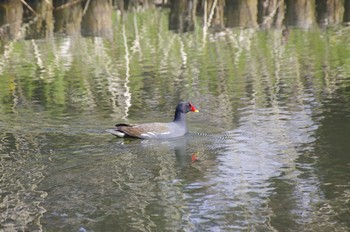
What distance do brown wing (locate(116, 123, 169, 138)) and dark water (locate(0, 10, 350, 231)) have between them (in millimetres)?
177

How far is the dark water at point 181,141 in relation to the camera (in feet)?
38.1

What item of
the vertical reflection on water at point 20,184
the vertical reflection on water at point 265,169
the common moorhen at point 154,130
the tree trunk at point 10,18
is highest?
the tree trunk at point 10,18

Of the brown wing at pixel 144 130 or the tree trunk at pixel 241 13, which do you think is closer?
the brown wing at pixel 144 130

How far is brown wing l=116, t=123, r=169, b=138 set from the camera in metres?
16.0

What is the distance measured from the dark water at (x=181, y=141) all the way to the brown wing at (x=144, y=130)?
0.18 m

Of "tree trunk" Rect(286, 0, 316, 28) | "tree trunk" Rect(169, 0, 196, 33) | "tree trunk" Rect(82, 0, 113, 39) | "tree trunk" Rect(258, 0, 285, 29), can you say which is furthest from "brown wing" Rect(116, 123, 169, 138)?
"tree trunk" Rect(286, 0, 316, 28)

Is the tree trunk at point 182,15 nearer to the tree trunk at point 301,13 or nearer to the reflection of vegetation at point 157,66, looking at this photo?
the reflection of vegetation at point 157,66

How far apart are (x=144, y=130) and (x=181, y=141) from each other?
27.2 inches

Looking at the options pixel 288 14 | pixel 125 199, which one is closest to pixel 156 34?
pixel 288 14

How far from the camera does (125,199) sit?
1232 cm

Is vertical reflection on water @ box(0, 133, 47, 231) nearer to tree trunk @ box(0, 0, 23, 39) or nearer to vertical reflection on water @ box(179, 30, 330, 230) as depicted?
vertical reflection on water @ box(179, 30, 330, 230)

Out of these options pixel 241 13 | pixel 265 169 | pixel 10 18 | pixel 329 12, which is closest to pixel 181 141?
pixel 265 169

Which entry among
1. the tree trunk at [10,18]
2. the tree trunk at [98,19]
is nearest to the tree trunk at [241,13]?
the tree trunk at [98,19]

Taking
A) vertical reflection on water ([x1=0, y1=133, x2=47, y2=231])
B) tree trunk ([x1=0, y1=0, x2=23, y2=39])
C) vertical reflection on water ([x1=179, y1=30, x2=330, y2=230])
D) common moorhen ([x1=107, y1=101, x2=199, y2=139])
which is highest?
tree trunk ([x1=0, y1=0, x2=23, y2=39])
